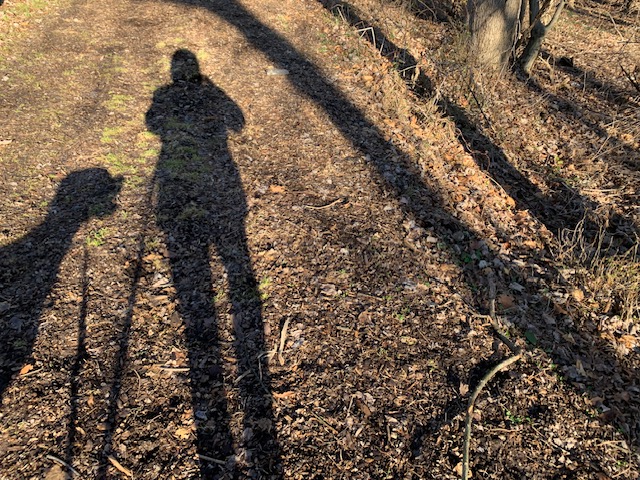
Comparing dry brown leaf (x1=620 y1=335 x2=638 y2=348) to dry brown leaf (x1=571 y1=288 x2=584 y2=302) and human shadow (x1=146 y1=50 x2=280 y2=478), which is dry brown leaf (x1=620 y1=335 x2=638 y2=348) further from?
human shadow (x1=146 y1=50 x2=280 y2=478)

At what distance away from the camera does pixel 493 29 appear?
741 cm

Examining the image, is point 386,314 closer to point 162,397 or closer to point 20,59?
point 162,397

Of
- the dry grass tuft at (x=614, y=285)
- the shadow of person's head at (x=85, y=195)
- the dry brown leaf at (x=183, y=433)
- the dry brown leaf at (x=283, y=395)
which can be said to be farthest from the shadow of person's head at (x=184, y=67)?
the dry grass tuft at (x=614, y=285)

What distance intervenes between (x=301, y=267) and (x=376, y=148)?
2.42 meters

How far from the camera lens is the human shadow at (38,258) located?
10.6 feet

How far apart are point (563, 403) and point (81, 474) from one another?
329cm

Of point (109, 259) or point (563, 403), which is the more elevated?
point (563, 403)

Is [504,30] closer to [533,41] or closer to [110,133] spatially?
[533,41]

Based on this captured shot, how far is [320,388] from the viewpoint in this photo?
10.1ft

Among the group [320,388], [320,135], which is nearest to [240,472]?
[320,388]

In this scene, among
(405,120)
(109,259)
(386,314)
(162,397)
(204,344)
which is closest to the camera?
(162,397)

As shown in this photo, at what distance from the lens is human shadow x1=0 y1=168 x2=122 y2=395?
127 inches

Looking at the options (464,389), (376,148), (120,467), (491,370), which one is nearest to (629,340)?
(491,370)

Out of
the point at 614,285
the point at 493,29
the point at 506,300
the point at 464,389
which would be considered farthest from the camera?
the point at 493,29
